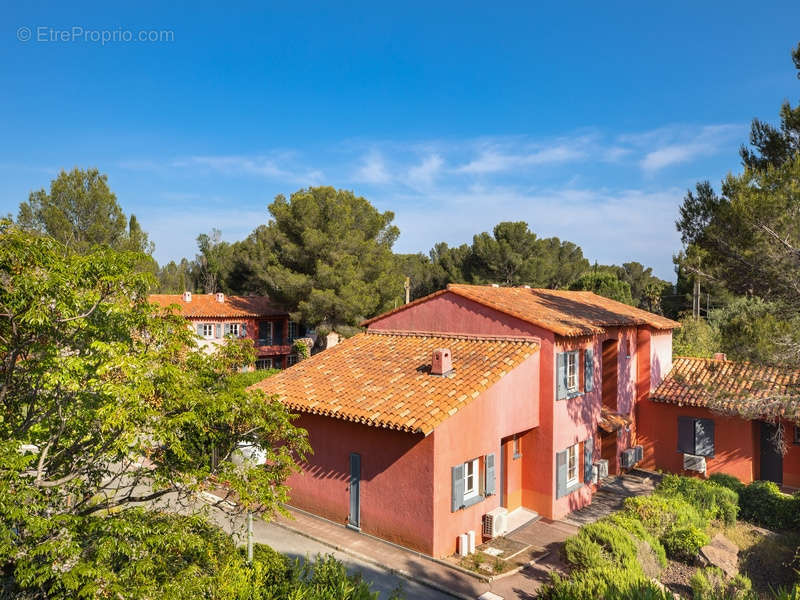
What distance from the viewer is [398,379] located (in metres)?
13.8

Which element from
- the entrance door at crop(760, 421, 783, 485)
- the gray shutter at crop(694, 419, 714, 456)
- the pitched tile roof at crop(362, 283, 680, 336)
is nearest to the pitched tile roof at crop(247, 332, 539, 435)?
the pitched tile roof at crop(362, 283, 680, 336)

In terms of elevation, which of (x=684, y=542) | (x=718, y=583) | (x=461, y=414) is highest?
(x=461, y=414)

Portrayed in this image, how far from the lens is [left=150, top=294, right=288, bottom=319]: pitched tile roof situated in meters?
39.1

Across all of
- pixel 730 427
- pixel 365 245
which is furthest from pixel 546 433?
pixel 365 245

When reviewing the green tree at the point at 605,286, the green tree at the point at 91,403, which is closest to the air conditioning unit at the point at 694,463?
the green tree at the point at 91,403

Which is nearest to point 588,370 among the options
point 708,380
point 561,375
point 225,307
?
point 561,375

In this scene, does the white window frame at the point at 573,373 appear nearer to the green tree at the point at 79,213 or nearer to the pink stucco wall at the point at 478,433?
the pink stucco wall at the point at 478,433

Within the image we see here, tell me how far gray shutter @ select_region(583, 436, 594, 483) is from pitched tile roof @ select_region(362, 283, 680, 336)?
3.56 metres

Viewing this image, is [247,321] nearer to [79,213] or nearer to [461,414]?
[79,213]

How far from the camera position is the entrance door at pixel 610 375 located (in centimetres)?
1814

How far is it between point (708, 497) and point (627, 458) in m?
3.93

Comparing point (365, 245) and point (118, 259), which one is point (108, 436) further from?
point (365, 245)

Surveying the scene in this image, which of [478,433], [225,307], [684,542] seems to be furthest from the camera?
[225,307]

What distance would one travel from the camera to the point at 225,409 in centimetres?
604
